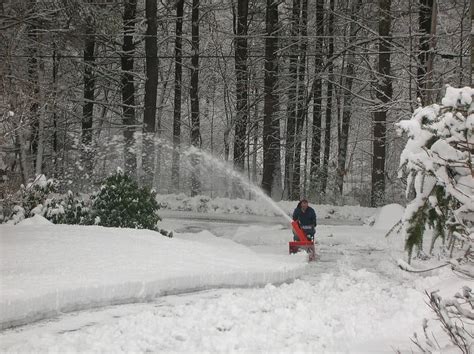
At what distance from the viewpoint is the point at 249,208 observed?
843 inches

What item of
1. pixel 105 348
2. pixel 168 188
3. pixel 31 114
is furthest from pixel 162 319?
pixel 168 188

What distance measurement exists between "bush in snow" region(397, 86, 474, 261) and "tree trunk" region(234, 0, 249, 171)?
18.9 metres

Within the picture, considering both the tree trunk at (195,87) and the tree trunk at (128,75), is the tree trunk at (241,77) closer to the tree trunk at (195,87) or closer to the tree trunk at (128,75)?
the tree trunk at (195,87)

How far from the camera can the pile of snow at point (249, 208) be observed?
20.2 metres

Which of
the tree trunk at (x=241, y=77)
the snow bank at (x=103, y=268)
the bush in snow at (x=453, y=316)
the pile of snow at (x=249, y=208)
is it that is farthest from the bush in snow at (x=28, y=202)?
the tree trunk at (x=241, y=77)

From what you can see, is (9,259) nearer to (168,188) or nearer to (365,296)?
(365,296)

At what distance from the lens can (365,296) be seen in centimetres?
920

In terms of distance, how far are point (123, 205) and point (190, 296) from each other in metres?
5.46

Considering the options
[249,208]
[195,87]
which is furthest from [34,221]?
[195,87]

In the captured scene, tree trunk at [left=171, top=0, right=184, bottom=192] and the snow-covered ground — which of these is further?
tree trunk at [left=171, top=0, right=184, bottom=192]

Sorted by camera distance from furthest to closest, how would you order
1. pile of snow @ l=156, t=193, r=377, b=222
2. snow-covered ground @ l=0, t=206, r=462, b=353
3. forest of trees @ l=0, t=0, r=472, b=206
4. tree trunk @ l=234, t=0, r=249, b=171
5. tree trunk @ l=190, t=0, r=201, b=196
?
tree trunk @ l=190, t=0, r=201, b=196, tree trunk @ l=234, t=0, r=249, b=171, pile of snow @ l=156, t=193, r=377, b=222, forest of trees @ l=0, t=0, r=472, b=206, snow-covered ground @ l=0, t=206, r=462, b=353

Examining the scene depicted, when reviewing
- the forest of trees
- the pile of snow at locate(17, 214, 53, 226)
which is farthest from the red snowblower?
the forest of trees

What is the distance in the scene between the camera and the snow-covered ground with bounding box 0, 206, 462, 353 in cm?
667

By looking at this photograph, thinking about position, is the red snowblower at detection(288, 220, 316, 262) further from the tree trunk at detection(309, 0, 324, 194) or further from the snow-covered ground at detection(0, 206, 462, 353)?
the tree trunk at detection(309, 0, 324, 194)
